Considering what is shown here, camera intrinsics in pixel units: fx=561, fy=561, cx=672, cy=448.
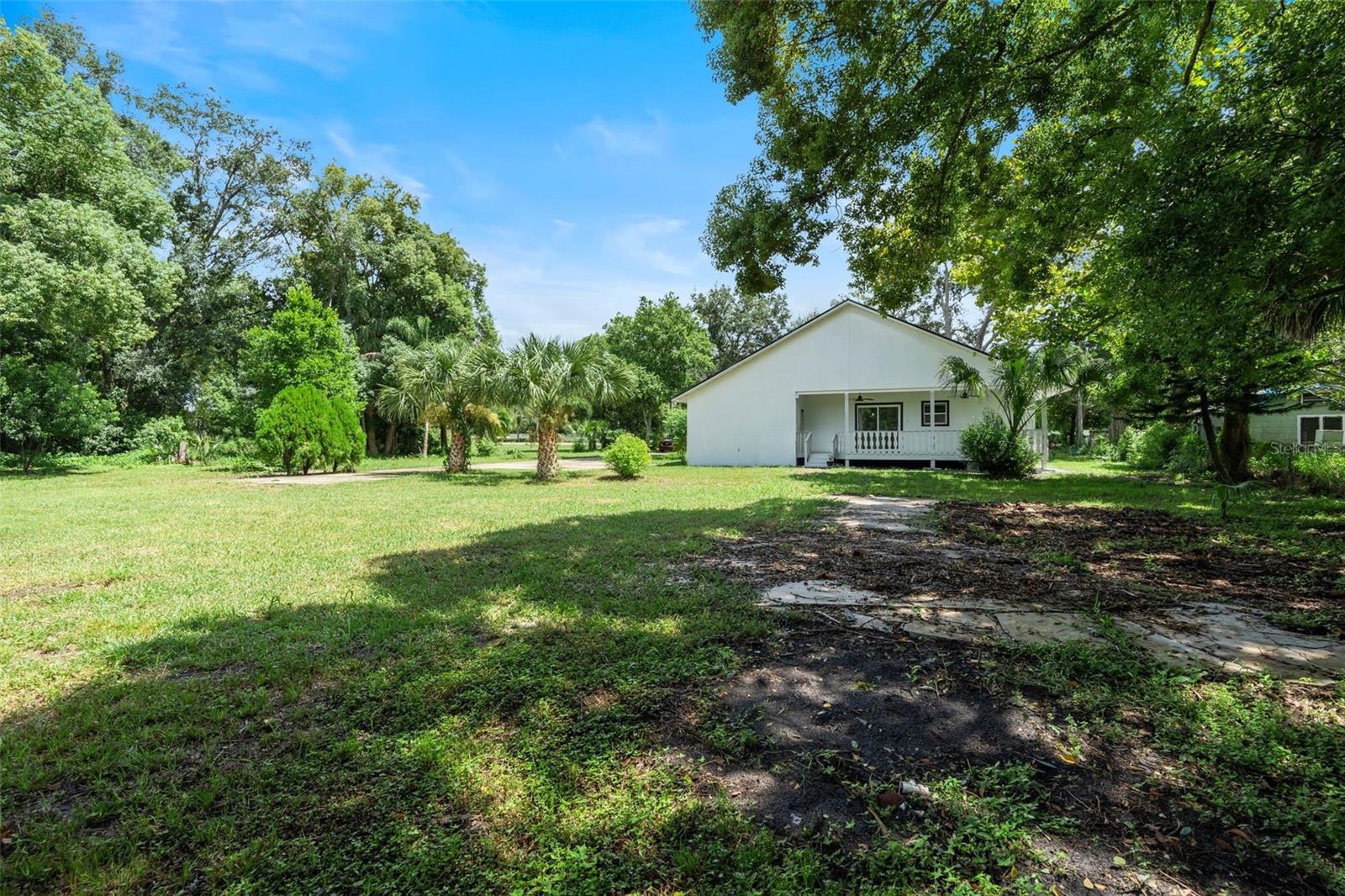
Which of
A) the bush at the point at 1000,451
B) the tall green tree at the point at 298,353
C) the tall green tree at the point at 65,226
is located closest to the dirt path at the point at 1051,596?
the bush at the point at 1000,451

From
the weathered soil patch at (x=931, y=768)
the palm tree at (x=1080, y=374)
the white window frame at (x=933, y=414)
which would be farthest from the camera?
the white window frame at (x=933, y=414)

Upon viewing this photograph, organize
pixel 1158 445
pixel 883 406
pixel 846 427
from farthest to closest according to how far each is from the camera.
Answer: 1. pixel 883 406
2. pixel 846 427
3. pixel 1158 445

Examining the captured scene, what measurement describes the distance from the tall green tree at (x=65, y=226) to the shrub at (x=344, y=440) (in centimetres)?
661

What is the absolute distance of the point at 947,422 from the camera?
2000 centimetres

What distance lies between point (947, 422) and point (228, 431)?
2969 centimetres

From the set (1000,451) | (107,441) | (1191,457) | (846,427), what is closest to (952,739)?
(1000,451)

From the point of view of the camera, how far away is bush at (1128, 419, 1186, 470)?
1830 cm

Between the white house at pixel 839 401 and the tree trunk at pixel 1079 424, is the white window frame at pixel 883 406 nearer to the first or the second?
the white house at pixel 839 401

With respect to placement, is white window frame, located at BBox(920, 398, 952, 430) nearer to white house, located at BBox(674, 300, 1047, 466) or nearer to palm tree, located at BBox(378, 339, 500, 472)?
white house, located at BBox(674, 300, 1047, 466)

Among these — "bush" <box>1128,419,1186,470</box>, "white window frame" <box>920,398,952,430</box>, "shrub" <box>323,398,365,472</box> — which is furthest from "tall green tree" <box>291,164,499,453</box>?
"bush" <box>1128,419,1186,470</box>

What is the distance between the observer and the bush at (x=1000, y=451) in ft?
47.0

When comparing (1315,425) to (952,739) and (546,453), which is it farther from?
(952,739)

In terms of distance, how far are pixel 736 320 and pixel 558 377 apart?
34.4 metres

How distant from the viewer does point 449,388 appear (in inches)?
588
